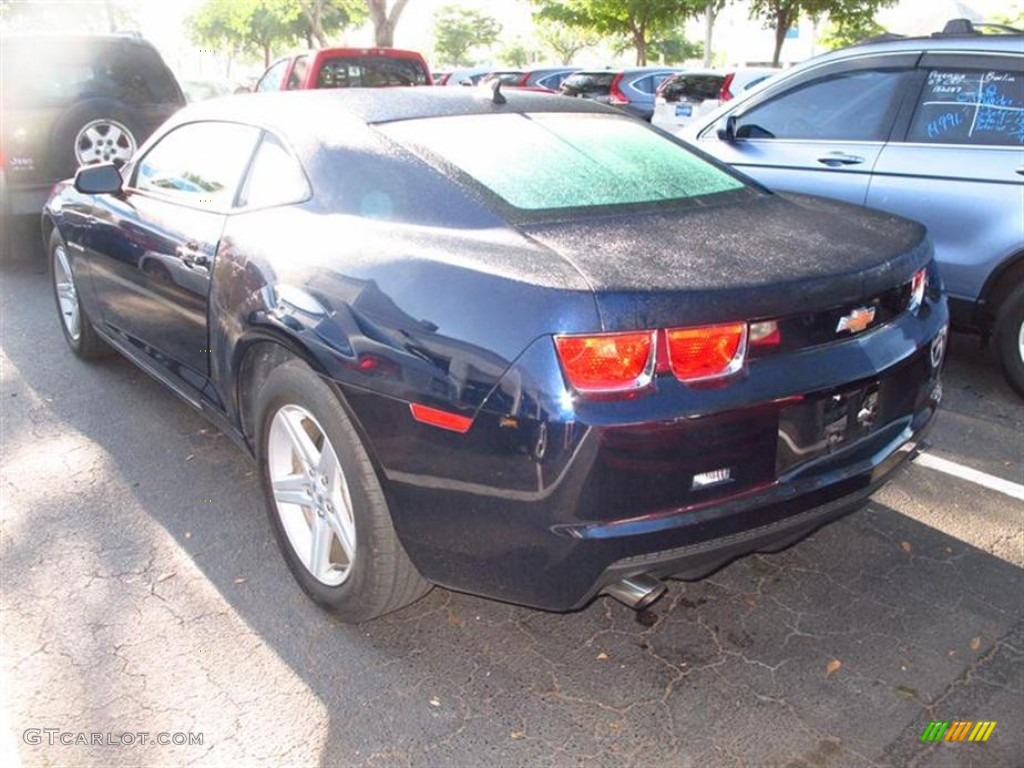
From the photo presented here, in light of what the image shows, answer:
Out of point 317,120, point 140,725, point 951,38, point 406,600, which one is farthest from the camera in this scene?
point 951,38

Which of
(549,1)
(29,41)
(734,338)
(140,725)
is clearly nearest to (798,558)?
(734,338)

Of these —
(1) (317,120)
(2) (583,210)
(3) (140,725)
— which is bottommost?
(3) (140,725)

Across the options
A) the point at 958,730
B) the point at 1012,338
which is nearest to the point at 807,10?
the point at 1012,338

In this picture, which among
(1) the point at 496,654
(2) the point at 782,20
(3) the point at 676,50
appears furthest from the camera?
(3) the point at 676,50

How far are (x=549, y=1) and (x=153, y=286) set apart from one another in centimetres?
3493

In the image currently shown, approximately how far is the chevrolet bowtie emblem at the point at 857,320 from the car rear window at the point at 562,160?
0.78 m

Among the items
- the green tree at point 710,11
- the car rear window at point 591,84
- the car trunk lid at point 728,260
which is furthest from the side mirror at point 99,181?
the green tree at point 710,11

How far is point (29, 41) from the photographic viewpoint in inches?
288

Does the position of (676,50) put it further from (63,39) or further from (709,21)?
(63,39)

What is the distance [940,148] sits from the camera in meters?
4.65

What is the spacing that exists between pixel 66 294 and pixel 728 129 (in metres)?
4.01

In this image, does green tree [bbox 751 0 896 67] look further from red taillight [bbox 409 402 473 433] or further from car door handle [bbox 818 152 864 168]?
red taillight [bbox 409 402 473 433]

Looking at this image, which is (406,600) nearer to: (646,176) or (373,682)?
(373,682)

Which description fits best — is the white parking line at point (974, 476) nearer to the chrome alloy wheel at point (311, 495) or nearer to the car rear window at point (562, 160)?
the car rear window at point (562, 160)
